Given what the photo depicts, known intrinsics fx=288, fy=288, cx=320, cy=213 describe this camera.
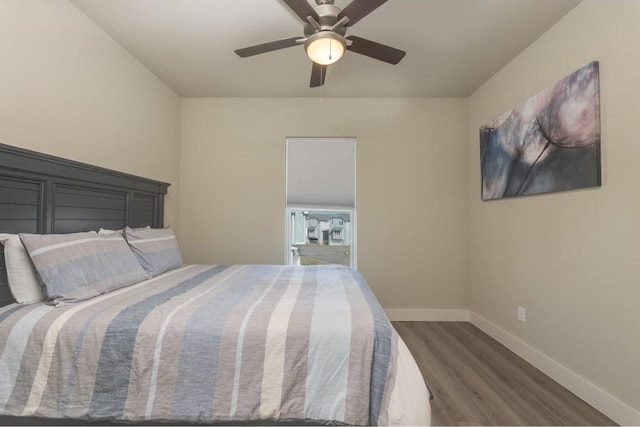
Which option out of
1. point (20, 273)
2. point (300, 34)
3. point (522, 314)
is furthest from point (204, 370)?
point (522, 314)

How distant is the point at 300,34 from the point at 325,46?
30.9 inches

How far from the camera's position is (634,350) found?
1569 mm

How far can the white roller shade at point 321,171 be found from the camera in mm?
3570

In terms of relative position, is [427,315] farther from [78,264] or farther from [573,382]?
[78,264]

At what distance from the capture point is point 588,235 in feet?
6.02

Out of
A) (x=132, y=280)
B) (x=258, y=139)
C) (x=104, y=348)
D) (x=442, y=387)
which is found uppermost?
(x=258, y=139)

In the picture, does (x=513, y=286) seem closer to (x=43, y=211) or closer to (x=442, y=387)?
(x=442, y=387)

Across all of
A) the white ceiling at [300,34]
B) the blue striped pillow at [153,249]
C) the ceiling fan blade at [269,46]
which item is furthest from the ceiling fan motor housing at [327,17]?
the blue striped pillow at [153,249]

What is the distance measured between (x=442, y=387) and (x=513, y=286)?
121 centimetres

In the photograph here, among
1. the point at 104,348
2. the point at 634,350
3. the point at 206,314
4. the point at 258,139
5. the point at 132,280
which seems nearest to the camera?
the point at 104,348

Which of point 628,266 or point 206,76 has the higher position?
point 206,76

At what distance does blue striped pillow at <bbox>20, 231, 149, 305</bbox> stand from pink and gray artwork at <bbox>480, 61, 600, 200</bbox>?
2.96 metres

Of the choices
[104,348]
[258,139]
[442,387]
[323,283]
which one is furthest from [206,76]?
[442,387]

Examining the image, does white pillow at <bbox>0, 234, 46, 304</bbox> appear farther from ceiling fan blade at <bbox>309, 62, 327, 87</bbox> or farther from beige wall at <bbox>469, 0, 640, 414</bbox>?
beige wall at <bbox>469, 0, 640, 414</bbox>
